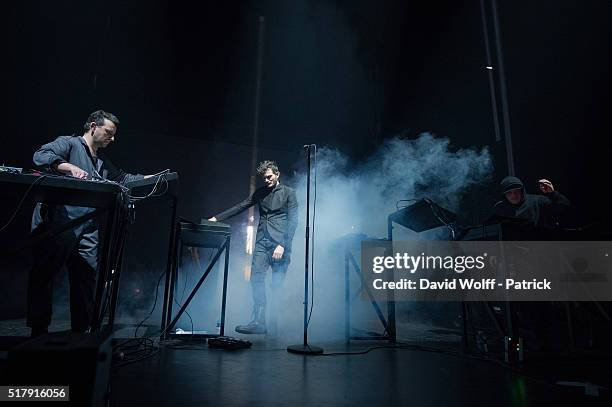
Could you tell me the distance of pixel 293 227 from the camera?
3959 millimetres

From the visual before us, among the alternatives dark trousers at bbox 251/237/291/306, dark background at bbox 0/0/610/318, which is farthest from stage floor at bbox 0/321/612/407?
dark background at bbox 0/0/610/318

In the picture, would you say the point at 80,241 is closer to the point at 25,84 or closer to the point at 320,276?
the point at 25,84

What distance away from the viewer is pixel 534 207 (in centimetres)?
389

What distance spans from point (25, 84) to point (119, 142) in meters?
1.24

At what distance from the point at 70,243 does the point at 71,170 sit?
1.95 feet

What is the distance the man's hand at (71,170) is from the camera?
A: 2.18 meters

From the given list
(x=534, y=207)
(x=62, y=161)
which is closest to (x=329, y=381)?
(x=62, y=161)

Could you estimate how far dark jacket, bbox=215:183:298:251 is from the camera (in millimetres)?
3904

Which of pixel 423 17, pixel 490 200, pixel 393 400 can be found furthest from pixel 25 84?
pixel 490 200

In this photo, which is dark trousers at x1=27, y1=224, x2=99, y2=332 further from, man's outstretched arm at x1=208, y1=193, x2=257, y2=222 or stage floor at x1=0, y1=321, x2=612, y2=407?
man's outstretched arm at x1=208, y1=193, x2=257, y2=222

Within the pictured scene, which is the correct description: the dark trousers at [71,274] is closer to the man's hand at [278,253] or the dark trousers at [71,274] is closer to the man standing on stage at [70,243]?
the man standing on stage at [70,243]

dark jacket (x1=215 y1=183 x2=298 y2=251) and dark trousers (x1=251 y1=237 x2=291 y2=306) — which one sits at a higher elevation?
dark jacket (x1=215 y1=183 x2=298 y2=251)

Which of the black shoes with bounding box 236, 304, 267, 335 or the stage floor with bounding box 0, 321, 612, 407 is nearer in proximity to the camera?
the stage floor with bounding box 0, 321, 612, 407

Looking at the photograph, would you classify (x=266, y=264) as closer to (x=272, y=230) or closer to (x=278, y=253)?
(x=278, y=253)
